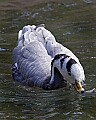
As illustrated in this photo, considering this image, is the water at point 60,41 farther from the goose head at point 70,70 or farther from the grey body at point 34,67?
the goose head at point 70,70

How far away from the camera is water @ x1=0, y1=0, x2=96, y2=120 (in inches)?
357

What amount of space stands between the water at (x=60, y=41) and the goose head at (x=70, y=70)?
0.26 meters

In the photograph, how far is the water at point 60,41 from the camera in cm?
908

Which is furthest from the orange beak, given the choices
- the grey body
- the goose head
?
the grey body

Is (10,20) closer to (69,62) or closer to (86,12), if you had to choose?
(86,12)

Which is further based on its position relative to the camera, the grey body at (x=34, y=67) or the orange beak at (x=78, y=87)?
the grey body at (x=34, y=67)

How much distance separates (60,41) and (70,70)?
14.4 ft

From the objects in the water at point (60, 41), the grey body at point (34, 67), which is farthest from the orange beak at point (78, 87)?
the grey body at point (34, 67)

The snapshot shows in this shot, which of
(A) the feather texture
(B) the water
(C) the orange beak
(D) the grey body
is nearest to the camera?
(B) the water

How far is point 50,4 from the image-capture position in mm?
19453

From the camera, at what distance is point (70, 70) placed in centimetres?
971

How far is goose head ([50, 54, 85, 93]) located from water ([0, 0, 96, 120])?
0.87 feet

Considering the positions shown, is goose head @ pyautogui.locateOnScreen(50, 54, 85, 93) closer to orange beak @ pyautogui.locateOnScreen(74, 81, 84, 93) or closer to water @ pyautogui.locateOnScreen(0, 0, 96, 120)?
orange beak @ pyautogui.locateOnScreen(74, 81, 84, 93)

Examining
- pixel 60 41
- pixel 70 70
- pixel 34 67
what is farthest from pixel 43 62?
pixel 60 41
